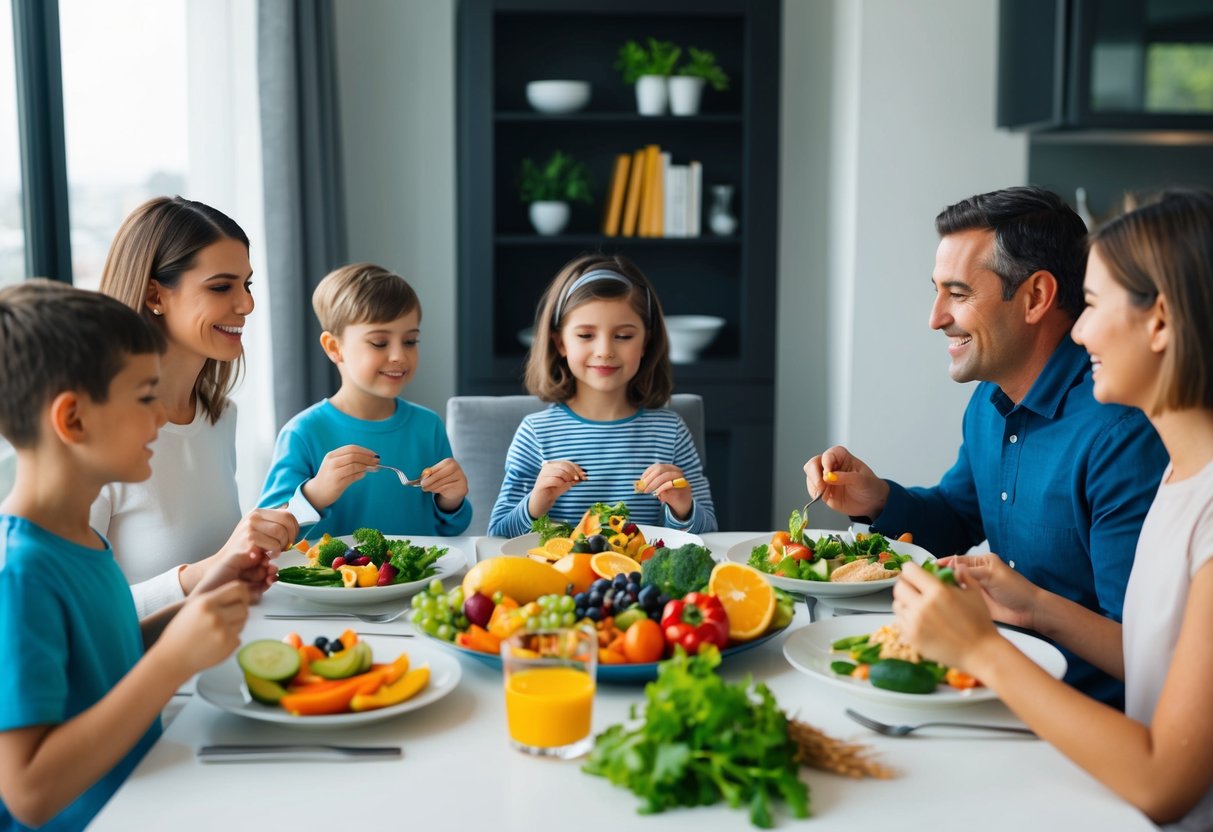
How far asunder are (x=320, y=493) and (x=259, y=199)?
5.50ft

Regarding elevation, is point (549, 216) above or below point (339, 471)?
above

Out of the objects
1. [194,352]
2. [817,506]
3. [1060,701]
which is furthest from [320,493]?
[817,506]

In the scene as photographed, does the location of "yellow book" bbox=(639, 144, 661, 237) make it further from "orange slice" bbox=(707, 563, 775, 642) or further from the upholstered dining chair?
"orange slice" bbox=(707, 563, 775, 642)

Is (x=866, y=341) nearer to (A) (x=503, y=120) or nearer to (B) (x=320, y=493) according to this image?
(A) (x=503, y=120)

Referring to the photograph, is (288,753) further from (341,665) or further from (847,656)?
(847,656)

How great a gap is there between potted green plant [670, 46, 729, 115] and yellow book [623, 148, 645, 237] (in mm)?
195

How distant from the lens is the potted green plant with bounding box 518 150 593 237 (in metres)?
3.84

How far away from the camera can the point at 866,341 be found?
390 cm

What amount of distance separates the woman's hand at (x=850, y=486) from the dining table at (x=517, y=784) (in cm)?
77

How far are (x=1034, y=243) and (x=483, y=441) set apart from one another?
1.21 metres

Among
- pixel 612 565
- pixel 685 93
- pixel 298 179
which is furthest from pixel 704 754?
pixel 685 93

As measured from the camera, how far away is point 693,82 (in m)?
3.77

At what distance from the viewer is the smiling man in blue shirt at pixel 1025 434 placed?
1702 millimetres

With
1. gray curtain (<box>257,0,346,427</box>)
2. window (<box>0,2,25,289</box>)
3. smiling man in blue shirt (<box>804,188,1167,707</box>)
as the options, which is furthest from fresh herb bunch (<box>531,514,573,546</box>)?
gray curtain (<box>257,0,346,427</box>)
